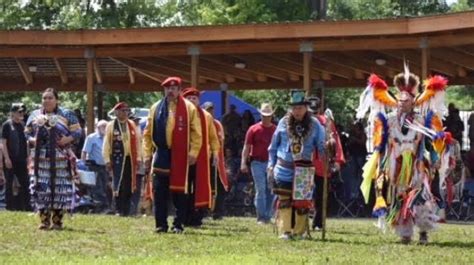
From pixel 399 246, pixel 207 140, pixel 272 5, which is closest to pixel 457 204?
pixel 207 140

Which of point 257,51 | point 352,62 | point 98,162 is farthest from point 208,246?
point 352,62

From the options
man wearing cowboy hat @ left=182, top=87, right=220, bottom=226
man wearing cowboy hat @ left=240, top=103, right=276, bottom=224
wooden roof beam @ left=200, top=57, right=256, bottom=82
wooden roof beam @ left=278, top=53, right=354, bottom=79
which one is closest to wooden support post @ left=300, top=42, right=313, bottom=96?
wooden roof beam @ left=278, top=53, right=354, bottom=79

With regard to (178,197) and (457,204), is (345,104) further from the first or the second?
(178,197)

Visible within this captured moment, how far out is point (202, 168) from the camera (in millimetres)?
14344

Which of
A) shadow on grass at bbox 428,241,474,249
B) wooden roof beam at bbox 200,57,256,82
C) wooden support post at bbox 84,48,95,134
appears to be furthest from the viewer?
wooden roof beam at bbox 200,57,256,82

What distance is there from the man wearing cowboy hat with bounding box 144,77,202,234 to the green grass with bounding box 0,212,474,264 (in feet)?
1.28

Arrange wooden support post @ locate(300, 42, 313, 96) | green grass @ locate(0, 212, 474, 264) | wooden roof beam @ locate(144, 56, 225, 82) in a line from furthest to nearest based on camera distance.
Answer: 1. wooden roof beam @ locate(144, 56, 225, 82)
2. wooden support post @ locate(300, 42, 313, 96)
3. green grass @ locate(0, 212, 474, 264)

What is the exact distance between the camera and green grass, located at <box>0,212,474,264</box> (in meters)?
10.5

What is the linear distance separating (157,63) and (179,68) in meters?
0.85

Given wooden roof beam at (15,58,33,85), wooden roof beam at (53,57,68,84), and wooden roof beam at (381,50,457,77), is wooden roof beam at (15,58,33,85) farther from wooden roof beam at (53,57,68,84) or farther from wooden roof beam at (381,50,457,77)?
wooden roof beam at (381,50,457,77)

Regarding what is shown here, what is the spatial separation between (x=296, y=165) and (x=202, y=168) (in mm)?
1735

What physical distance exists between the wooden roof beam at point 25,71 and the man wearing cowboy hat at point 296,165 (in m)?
12.8

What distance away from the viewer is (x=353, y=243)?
1258 centimetres

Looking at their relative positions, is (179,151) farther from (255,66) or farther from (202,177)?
(255,66)
